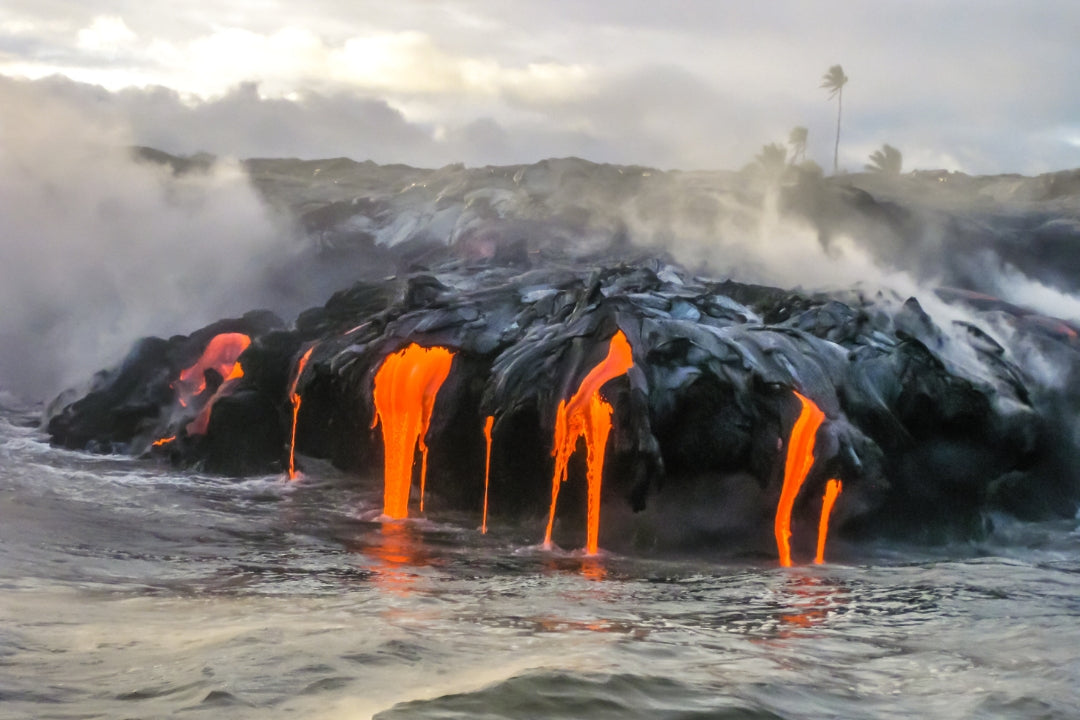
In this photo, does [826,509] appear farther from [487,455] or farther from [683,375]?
[487,455]

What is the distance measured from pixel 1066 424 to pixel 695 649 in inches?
357

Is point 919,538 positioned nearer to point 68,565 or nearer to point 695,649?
point 695,649

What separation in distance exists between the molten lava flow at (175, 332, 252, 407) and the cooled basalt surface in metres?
1.56

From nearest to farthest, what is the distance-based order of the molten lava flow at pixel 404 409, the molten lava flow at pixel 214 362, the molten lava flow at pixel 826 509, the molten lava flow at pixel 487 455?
1. the molten lava flow at pixel 826 509
2. the molten lava flow at pixel 487 455
3. the molten lava flow at pixel 404 409
4. the molten lava flow at pixel 214 362

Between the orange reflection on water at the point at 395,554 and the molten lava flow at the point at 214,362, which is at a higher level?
the molten lava flow at the point at 214,362

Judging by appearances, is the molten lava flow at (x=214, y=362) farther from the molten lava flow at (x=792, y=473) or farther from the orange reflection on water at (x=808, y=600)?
the orange reflection on water at (x=808, y=600)

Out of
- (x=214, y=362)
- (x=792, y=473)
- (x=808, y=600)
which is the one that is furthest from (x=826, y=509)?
(x=214, y=362)

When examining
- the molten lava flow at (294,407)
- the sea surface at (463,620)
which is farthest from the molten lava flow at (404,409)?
the molten lava flow at (294,407)

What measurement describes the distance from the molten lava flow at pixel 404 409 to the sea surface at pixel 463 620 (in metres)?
0.43

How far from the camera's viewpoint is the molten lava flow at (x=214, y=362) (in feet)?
59.6

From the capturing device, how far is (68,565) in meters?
10.5

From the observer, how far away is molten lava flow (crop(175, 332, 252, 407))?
59.6 feet

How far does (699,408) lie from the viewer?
504 inches

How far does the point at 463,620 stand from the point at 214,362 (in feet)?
38.3
